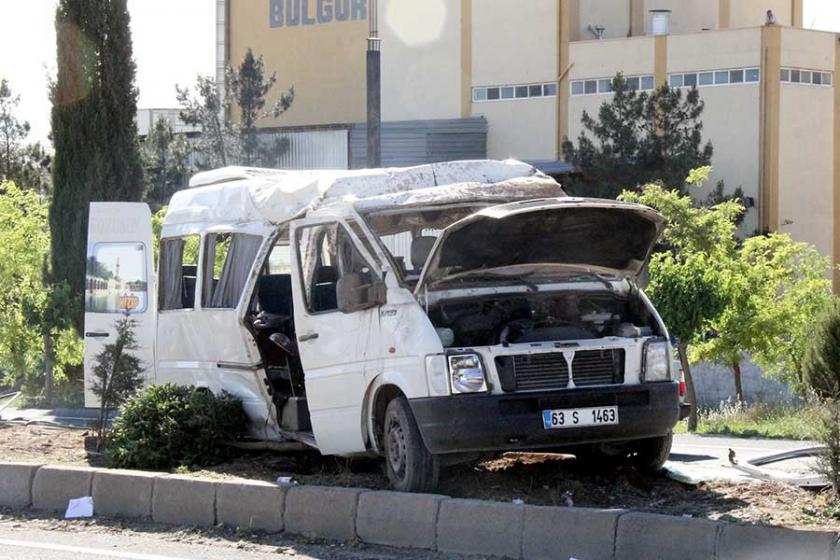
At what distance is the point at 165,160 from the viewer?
1923 inches

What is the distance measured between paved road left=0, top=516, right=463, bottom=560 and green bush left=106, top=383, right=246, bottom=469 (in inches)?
40.8

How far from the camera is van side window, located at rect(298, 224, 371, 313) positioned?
10.6 metres

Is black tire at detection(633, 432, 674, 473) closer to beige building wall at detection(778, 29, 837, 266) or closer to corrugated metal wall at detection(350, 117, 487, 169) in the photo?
beige building wall at detection(778, 29, 837, 266)

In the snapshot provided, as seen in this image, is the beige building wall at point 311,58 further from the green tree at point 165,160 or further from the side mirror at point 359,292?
the side mirror at point 359,292

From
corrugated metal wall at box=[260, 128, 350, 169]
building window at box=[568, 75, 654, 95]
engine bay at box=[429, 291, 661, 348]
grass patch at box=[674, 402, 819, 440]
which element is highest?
building window at box=[568, 75, 654, 95]

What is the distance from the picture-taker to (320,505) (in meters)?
9.34

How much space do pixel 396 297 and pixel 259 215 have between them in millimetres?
2753

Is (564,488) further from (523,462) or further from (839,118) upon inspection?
(839,118)

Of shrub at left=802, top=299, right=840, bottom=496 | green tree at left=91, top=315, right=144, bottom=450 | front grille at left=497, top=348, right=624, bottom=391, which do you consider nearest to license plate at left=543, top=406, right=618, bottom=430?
front grille at left=497, top=348, right=624, bottom=391

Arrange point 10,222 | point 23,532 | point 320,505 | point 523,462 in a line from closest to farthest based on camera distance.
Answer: point 320,505, point 23,532, point 523,462, point 10,222

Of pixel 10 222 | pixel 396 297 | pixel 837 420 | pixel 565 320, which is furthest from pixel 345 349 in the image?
pixel 10 222

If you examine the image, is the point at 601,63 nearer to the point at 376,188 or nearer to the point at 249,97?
the point at 249,97

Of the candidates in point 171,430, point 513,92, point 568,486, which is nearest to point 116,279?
point 171,430

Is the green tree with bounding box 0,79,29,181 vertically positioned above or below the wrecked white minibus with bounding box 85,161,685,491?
above
